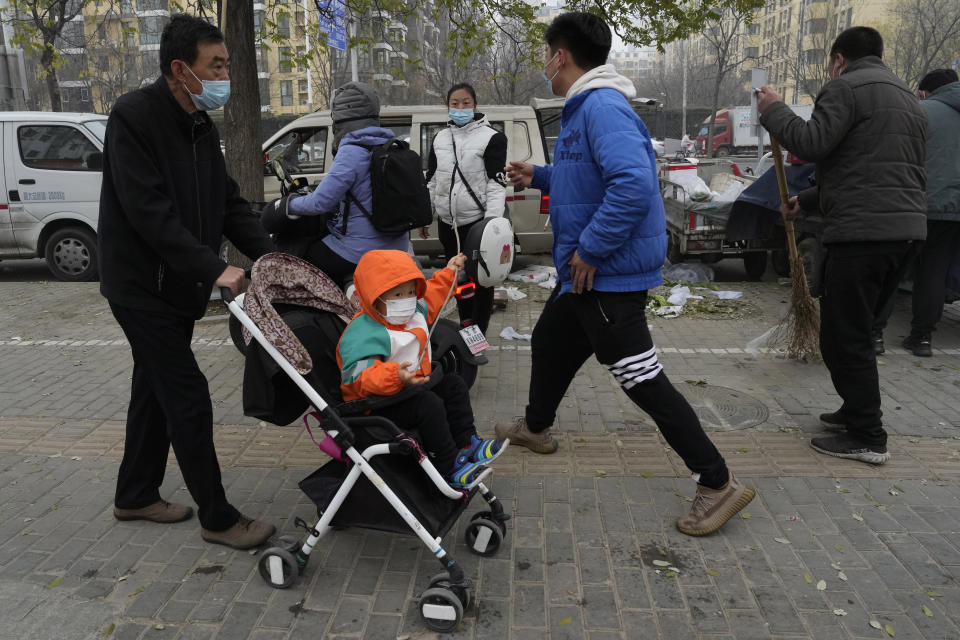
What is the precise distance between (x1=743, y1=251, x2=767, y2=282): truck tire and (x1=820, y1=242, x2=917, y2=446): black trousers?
5.60 metres

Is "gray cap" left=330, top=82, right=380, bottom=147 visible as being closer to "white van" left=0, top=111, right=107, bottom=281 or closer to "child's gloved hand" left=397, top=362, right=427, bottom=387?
"child's gloved hand" left=397, top=362, right=427, bottom=387

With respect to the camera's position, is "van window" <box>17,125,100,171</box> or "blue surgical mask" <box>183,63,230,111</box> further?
"van window" <box>17,125,100,171</box>

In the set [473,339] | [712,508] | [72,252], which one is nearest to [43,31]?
[72,252]

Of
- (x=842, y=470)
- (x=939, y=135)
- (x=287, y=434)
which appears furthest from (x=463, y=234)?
(x=939, y=135)

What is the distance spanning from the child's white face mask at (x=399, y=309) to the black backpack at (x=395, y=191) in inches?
51.9

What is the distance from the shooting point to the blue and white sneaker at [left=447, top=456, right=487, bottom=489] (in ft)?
10.1

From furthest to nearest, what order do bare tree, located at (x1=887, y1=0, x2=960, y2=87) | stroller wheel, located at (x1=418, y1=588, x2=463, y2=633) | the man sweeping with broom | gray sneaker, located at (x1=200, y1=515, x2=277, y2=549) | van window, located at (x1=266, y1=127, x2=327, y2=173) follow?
bare tree, located at (x1=887, y1=0, x2=960, y2=87) → van window, located at (x1=266, y1=127, x2=327, y2=173) → the man sweeping with broom → gray sneaker, located at (x1=200, y1=515, x2=277, y2=549) → stroller wheel, located at (x1=418, y1=588, x2=463, y2=633)

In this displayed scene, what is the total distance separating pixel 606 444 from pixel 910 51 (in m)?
31.7

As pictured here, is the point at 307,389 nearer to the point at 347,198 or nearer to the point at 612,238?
the point at 612,238

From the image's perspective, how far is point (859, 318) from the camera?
13.3 ft

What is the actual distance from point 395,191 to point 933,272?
449cm

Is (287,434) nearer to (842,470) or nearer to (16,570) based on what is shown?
(16,570)

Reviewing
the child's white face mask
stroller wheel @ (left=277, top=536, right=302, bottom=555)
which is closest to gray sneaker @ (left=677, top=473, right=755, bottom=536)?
the child's white face mask

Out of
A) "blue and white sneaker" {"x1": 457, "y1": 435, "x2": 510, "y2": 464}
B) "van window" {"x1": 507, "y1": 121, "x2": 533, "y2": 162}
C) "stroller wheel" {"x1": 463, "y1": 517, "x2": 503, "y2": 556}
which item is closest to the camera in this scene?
"blue and white sneaker" {"x1": 457, "y1": 435, "x2": 510, "y2": 464}
